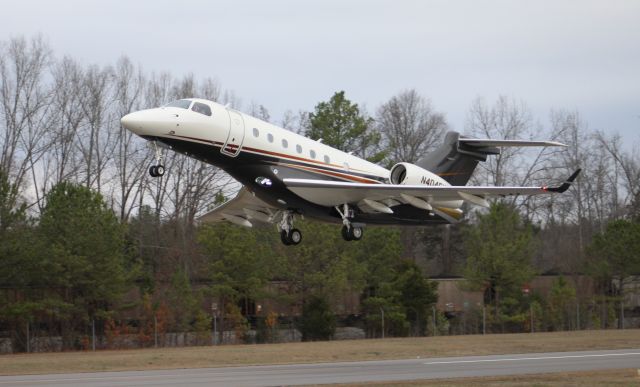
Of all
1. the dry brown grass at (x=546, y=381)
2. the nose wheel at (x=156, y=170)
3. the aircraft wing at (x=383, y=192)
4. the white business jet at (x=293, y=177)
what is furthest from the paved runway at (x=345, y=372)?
Answer: the nose wheel at (x=156, y=170)

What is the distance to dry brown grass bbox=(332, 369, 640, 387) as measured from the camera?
75.4 feet

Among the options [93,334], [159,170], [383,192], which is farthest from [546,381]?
[93,334]

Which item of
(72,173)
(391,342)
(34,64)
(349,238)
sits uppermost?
(34,64)

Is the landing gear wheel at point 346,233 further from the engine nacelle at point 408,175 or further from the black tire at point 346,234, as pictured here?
the engine nacelle at point 408,175

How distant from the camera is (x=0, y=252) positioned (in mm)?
41375

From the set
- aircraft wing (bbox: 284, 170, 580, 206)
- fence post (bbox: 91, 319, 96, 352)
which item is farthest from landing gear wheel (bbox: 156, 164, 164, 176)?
fence post (bbox: 91, 319, 96, 352)

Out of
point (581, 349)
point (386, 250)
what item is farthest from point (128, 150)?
point (581, 349)

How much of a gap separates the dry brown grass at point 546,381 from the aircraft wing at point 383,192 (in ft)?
17.4

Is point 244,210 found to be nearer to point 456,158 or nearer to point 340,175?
point 340,175

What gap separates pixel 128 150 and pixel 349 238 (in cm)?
3512

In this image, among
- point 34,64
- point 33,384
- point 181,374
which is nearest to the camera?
point 33,384

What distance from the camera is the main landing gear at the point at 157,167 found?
24788 millimetres

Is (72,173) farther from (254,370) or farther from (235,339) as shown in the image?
(254,370)

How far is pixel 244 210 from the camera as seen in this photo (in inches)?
1292
